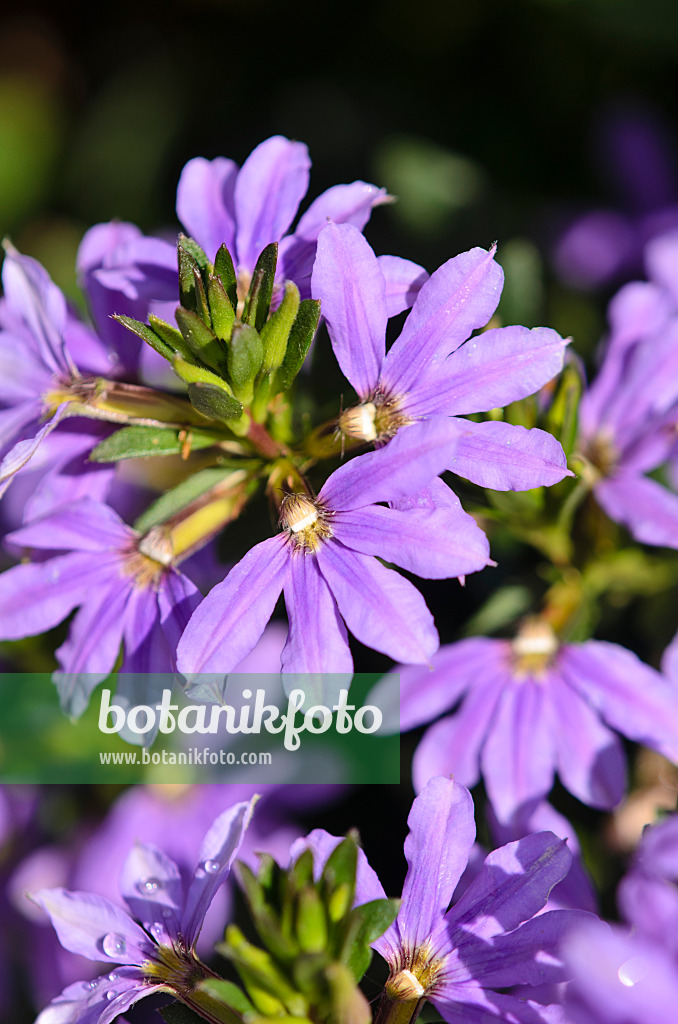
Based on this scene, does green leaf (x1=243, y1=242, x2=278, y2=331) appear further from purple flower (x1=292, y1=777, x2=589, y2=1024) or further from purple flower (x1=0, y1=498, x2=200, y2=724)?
purple flower (x1=292, y1=777, x2=589, y2=1024)

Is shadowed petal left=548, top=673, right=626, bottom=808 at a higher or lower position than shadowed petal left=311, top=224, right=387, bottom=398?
lower

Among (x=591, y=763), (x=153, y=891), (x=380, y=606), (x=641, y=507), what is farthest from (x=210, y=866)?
(x=641, y=507)

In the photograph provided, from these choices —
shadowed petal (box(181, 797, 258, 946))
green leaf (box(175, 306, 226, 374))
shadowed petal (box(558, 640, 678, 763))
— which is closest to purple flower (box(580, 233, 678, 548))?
shadowed petal (box(558, 640, 678, 763))

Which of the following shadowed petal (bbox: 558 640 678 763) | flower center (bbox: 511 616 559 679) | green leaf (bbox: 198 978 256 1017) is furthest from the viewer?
flower center (bbox: 511 616 559 679)

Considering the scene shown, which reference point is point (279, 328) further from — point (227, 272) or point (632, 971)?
point (632, 971)

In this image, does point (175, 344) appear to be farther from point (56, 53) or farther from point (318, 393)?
point (56, 53)

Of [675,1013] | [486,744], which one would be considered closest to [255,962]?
[675,1013]
